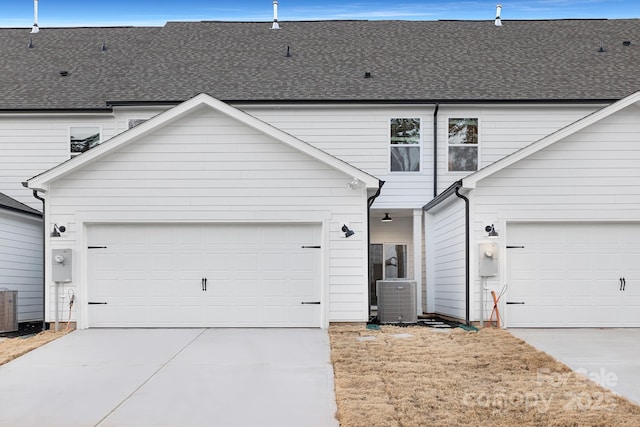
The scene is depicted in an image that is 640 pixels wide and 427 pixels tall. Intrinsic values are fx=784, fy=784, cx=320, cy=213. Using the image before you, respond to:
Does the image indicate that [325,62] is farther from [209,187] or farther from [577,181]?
[577,181]

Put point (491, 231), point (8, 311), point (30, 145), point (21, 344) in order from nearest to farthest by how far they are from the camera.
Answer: point (21, 344)
point (491, 231)
point (8, 311)
point (30, 145)

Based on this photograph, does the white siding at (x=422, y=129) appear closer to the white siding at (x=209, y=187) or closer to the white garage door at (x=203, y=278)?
the white siding at (x=209, y=187)

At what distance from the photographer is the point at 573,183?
14.8m

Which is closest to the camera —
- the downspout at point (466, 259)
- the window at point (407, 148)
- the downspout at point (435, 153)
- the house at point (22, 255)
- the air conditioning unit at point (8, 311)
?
the downspout at point (466, 259)

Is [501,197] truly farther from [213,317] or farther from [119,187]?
[119,187]

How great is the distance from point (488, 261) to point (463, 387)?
568cm

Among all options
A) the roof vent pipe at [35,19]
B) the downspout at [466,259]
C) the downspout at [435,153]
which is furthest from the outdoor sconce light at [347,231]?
the roof vent pipe at [35,19]

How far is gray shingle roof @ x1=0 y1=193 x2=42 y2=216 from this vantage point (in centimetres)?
1664

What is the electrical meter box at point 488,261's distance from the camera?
47.3 feet

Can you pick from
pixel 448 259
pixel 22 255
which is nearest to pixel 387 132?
pixel 448 259

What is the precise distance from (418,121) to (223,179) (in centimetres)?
614

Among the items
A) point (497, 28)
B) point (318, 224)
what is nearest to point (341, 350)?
point (318, 224)

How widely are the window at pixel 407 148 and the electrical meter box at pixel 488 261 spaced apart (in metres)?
4.86

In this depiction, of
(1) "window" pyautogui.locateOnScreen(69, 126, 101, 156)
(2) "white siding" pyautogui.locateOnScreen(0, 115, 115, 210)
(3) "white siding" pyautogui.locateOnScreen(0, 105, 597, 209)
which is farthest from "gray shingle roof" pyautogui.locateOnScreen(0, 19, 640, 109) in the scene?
(1) "window" pyautogui.locateOnScreen(69, 126, 101, 156)
